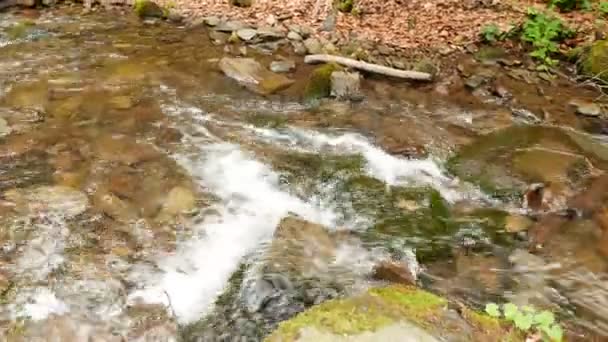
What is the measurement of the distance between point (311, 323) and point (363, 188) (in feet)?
9.74

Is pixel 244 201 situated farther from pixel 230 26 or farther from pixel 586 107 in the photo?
pixel 230 26

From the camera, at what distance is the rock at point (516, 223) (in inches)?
195

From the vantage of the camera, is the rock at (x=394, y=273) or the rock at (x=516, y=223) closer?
the rock at (x=394, y=273)

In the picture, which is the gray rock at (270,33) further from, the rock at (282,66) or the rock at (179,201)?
the rock at (179,201)

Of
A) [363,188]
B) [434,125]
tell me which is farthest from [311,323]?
[434,125]


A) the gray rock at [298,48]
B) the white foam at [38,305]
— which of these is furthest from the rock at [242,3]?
the white foam at [38,305]

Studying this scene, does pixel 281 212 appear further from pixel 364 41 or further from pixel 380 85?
pixel 364 41

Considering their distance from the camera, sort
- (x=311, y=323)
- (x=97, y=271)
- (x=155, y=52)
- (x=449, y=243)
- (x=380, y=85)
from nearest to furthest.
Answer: (x=311, y=323) → (x=97, y=271) → (x=449, y=243) → (x=380, y=85) → (x=155, y=52)

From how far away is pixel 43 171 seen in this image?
5434 millimetres

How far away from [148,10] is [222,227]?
6148 mm

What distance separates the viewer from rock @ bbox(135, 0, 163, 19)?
9711 millimetres

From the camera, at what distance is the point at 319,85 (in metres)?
7.31

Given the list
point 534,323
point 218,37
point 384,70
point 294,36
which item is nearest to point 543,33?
point 384,70

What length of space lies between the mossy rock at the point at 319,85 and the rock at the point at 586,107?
3.10 metres
